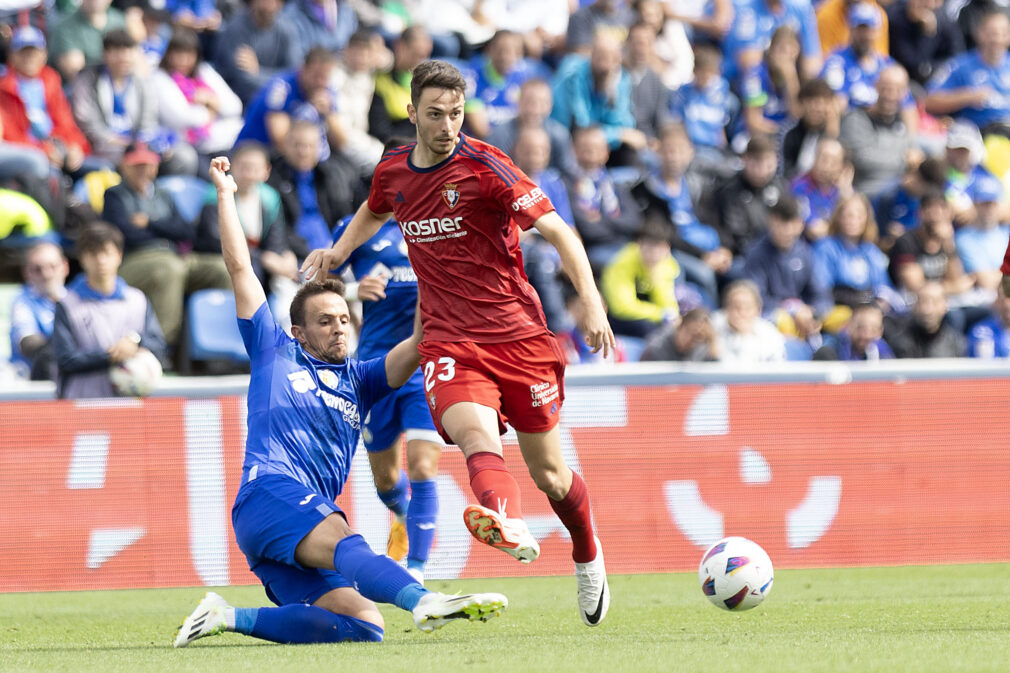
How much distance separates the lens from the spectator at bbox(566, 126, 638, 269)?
1328 cm

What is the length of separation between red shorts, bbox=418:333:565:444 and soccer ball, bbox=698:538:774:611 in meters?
1.12

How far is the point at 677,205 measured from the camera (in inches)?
546

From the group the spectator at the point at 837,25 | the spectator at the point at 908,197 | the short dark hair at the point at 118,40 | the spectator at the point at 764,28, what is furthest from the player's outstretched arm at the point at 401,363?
the spectator at the point at 837,25

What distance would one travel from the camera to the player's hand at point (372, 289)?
827 cm

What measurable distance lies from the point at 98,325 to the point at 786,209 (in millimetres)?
6126

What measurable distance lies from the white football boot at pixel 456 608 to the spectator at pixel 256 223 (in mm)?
6609

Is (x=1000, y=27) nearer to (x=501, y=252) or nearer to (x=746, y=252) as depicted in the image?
(x=746, y=252)

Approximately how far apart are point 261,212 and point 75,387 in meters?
2.61

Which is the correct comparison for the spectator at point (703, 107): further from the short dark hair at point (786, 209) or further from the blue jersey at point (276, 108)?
the blue jersey at point (276, 108)

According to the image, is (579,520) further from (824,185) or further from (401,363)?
(824,185)

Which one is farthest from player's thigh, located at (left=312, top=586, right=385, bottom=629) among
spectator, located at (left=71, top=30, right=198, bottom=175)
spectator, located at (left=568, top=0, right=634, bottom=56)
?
spectator, located at (left=568, top=0, right=634, bottom=56)

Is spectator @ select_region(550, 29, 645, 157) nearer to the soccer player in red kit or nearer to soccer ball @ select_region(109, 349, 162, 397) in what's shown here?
soccer ball @ select_region(109, 349, 162, 397)

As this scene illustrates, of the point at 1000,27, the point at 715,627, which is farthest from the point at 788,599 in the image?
the point at 1000,27

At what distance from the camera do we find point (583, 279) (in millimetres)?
6180
